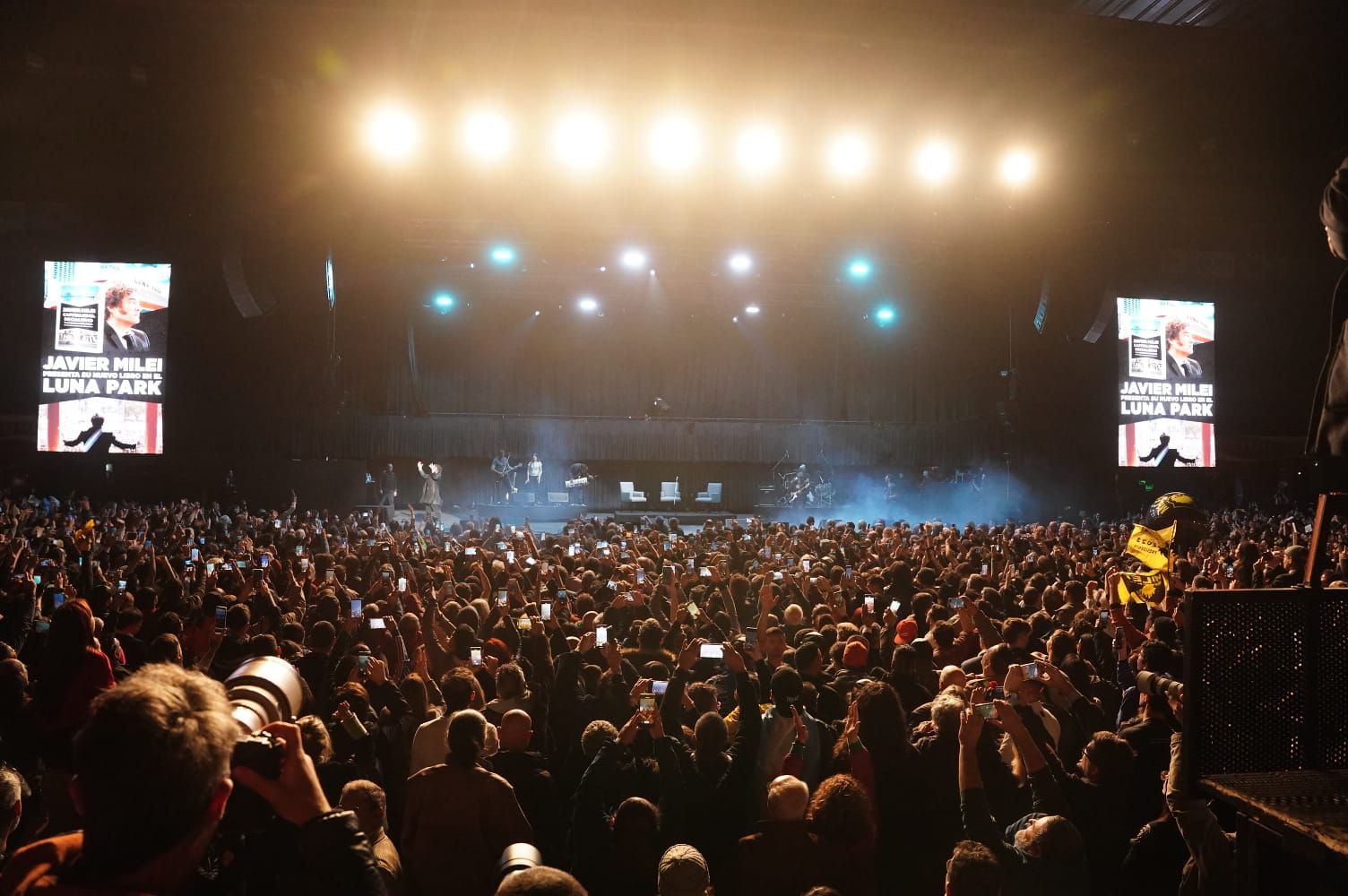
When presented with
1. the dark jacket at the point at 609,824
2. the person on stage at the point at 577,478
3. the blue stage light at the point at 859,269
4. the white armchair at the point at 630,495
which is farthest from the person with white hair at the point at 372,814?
the person on stage at the point at 577,478

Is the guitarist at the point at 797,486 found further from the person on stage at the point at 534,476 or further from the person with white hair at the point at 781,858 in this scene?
the person with white hair at the point at 781,858

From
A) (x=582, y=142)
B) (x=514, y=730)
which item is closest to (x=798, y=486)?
(x=582, y=142)

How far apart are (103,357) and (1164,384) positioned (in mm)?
25160

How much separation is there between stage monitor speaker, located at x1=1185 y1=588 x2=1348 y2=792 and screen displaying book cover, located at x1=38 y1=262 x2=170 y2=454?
22.3 metres

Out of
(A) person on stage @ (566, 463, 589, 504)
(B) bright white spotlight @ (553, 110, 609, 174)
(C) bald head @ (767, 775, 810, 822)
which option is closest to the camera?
(C) bald head @ (767, 775, 810, 822)

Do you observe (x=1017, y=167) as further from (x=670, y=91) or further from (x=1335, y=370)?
(x=1335, y=370)

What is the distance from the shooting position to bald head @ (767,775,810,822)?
323 centimetres

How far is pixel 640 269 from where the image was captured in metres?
22.1

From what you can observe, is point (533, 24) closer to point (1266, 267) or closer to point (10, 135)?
point (10, 135)

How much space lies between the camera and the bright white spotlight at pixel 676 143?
1467 centimetres

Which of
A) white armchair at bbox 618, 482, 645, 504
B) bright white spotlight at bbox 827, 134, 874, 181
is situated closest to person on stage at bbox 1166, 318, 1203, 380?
bright white spotlight at bbox 827, 134, 874, 181

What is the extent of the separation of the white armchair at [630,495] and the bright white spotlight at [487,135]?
14300mm

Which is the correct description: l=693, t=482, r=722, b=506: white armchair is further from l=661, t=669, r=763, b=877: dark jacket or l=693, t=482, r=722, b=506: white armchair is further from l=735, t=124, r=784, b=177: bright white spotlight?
l=661, t=669, r=763, b=877: dark jacket

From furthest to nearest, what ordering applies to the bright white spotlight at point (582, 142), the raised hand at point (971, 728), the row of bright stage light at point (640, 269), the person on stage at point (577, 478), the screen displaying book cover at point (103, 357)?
the person on stage at point (577, 478) → the row of bright stage light at point (640, 269) → the screen displaying book cover at point (103, 357) → the bright white spotlight at point (582, 142) → the raised hand at point (971, 728)
